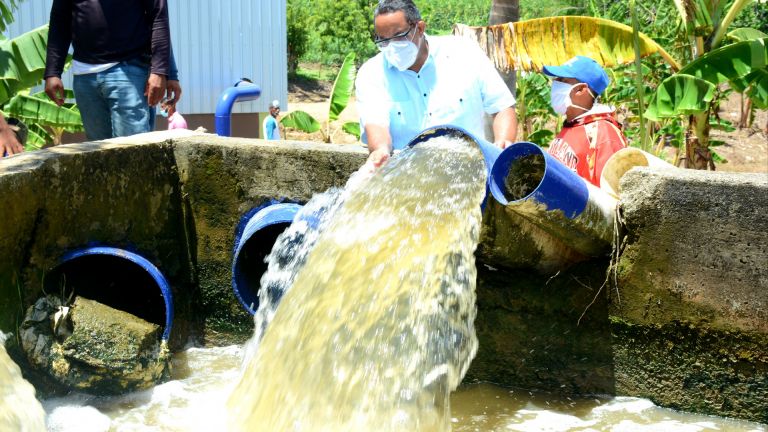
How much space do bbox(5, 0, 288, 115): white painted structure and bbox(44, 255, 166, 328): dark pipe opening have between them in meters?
7.70

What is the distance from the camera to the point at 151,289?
479 centimetres

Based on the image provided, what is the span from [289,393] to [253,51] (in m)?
10.7

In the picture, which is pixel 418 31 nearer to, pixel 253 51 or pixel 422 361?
pixel 422 361

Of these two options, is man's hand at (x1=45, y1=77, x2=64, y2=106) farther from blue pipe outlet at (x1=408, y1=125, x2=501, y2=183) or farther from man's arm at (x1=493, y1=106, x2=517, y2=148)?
man's arm at (x1=493, y1=106, x2=517, y2=148)

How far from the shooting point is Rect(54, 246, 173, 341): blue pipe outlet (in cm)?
417

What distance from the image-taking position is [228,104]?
305 inches

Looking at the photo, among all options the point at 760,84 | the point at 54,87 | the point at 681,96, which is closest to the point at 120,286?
the point at 54,87

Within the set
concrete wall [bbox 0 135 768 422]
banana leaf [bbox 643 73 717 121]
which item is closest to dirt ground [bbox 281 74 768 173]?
banana leaf [bbox 643 73 717 121]

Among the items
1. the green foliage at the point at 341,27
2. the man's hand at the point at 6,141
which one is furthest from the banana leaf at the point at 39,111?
the green foliage at the point at 341,27

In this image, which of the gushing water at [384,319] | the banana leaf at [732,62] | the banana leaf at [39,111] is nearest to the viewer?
the gushing water at [384,319]

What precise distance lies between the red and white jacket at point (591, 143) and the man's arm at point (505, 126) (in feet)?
0.79

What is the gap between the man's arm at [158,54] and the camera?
5.12 m

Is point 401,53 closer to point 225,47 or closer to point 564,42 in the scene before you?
point 564,42

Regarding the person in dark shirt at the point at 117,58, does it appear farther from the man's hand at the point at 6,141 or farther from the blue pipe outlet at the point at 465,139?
the blue pipe outlet at the point at 465,139
